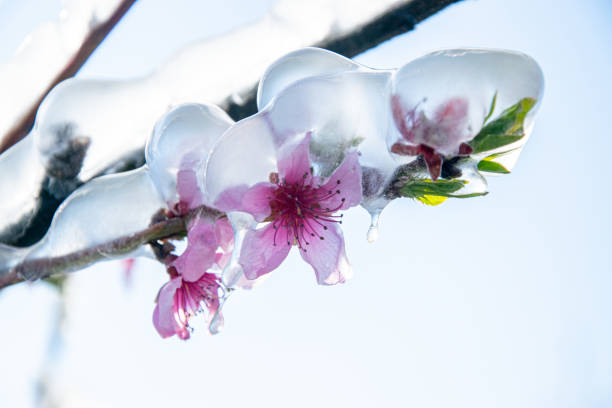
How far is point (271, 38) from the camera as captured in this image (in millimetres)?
554

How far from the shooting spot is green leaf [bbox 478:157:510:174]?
357 millimetres

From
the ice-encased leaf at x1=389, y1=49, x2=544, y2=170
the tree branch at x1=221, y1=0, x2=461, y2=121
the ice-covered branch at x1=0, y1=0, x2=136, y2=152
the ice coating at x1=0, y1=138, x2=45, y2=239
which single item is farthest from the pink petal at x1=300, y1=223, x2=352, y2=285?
the ice-covered branch at x1=0, y1=0, x2=136, y2=152

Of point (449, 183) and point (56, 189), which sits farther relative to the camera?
point (56, 189)

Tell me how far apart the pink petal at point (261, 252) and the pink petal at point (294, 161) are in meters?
0.05

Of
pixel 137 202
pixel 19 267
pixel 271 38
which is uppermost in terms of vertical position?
pixel 271 38

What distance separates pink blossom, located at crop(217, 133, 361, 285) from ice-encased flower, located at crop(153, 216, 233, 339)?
2.1 inches

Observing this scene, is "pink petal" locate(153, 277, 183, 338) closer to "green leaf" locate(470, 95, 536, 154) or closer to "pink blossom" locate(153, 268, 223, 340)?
"pink blossom" locate(153, 268, 223, 340)

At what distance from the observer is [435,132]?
0.31 meters

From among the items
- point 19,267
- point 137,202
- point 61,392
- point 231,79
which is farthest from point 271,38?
point 61,392

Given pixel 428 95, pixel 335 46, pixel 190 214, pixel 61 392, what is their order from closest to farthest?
1. pixel 428 95
2. pixel 190 214
3. pixel 335 46
4. pixel 61 392

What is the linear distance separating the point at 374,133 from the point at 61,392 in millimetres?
1589

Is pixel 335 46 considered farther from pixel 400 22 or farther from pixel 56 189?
pixel 56 189

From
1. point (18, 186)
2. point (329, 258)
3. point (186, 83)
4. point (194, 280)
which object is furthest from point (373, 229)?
point (18, 186)

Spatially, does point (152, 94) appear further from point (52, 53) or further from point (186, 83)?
point (52, 53)
